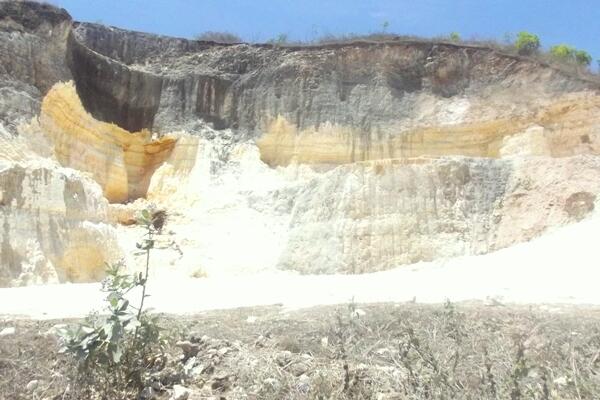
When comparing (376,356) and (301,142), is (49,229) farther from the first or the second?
(301,142)

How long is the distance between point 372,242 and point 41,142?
11.0 m

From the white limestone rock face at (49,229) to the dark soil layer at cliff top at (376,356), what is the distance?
28.2 feet

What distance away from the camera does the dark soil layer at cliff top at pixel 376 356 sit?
445 cm

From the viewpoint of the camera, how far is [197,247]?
2198 centimetres

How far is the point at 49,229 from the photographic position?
51.6ft

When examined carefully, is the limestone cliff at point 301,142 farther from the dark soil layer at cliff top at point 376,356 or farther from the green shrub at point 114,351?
the green shrub at point 114,351

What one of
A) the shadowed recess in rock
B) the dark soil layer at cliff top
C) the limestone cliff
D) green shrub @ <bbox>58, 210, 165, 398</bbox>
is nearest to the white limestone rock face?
the limestone cliff

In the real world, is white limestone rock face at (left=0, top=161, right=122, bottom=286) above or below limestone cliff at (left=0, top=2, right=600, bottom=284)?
below

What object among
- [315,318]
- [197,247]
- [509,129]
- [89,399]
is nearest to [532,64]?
[509,129]

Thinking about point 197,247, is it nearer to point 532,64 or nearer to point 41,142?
point 41,142

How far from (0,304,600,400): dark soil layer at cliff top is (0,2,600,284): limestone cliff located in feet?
33.2

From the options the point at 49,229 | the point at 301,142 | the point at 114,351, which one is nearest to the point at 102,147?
the point at 301,142

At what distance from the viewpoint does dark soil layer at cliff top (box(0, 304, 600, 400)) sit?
4.45 metres

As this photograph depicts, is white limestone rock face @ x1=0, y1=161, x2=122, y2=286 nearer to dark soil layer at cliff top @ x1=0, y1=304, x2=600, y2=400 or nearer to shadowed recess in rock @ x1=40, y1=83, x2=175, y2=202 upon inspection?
shadowed recess in rock @ x1=40, y1=83, x2=175, y2=202
